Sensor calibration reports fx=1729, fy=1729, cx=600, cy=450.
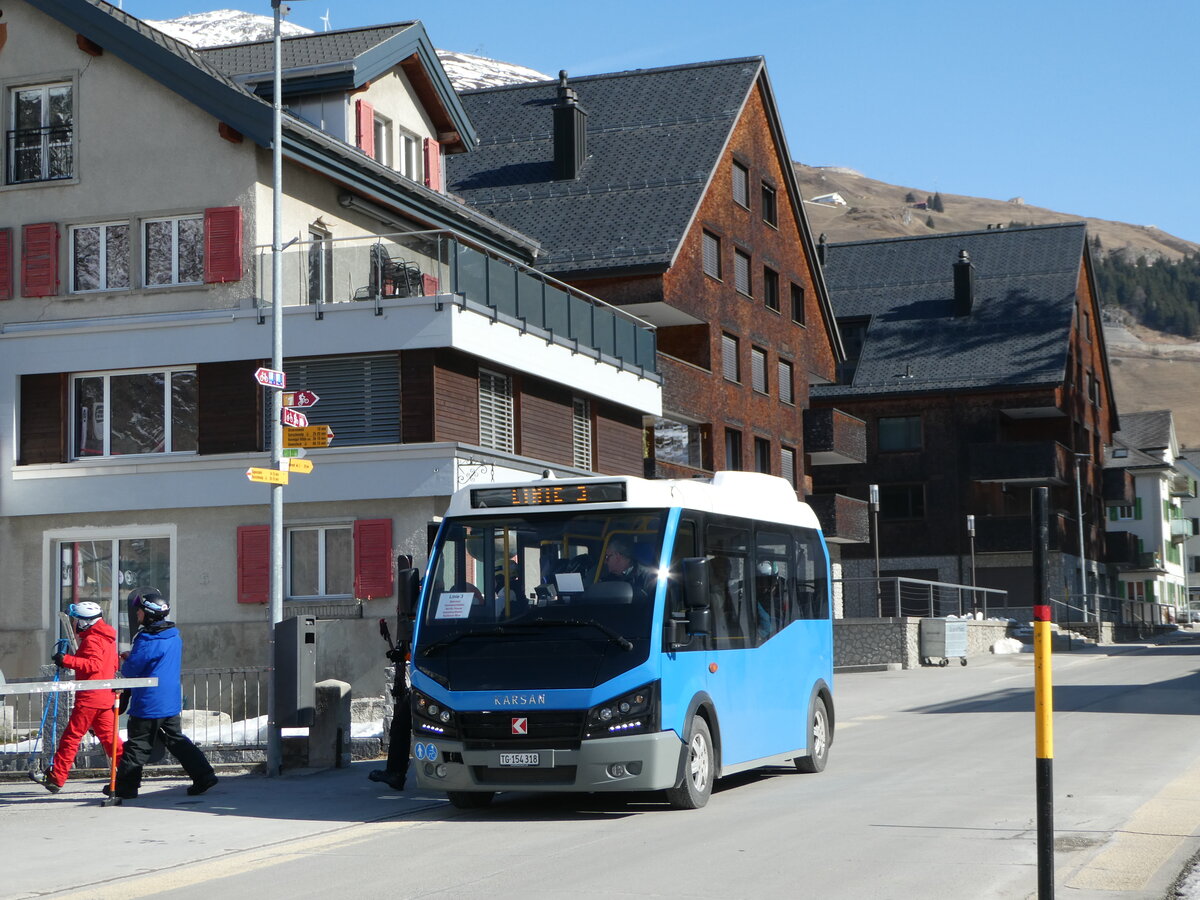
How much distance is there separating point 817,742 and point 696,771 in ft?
11.4

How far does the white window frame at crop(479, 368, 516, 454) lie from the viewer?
102 feet

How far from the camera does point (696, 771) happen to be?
557 inches

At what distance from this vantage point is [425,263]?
2878 cm

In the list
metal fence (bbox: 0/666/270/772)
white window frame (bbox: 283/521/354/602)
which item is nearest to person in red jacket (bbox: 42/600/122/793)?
metal fence (bbox: 0/666/270/772)

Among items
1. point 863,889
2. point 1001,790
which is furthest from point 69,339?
point 863,889

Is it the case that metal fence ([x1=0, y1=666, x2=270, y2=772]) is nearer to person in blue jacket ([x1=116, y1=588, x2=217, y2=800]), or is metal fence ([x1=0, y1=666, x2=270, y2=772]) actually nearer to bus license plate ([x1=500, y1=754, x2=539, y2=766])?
person in blue jacket ([x1=116, y1=588, x2=217, y2=800])

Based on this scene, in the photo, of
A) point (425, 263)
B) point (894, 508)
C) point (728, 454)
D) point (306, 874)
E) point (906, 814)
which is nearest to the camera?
point (306, 874)

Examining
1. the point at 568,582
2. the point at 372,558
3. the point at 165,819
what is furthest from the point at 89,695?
the point at 372,558

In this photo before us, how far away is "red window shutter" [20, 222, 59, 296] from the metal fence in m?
10.3

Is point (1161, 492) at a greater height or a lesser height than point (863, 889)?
greater

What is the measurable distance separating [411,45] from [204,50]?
14.9 ft

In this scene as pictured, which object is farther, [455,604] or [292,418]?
[292,418]

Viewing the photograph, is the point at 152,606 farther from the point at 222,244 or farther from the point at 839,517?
the point at 839,517

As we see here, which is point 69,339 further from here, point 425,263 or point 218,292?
point 425,263
